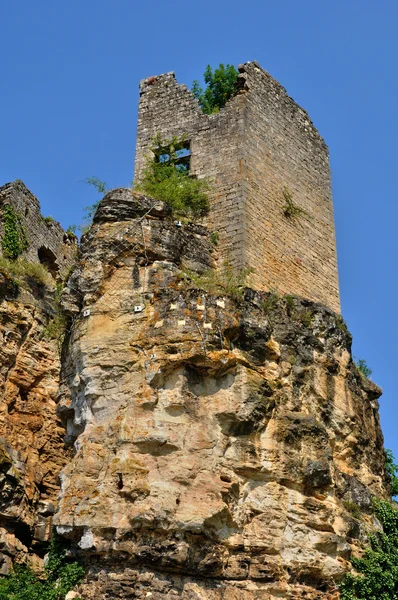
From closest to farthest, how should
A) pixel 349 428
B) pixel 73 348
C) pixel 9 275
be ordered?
pixel 73 348
pixel 349 428
pixel 9 275

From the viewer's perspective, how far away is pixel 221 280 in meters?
13.0

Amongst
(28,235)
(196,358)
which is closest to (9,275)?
(28,235)

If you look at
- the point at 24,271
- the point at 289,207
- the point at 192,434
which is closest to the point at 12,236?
the point at 24,271

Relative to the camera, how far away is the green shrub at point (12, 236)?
1539 cm

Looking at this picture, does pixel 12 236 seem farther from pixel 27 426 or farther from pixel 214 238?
pixel 214 238

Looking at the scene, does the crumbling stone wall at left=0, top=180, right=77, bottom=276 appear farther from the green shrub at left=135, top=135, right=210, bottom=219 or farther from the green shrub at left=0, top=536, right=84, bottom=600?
the green shrub at left=0, top=536, right=84, bottom=600

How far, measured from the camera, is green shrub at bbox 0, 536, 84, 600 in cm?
1072

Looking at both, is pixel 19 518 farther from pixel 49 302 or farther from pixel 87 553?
pixel 49 302

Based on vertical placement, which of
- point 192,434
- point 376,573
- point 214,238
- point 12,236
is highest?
point 12,236

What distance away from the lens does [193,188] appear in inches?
573

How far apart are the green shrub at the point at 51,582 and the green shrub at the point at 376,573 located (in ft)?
12.0

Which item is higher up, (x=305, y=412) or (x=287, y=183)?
(x=287, y=183)

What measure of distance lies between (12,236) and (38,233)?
1.19 metres

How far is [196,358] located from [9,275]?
4.50m
